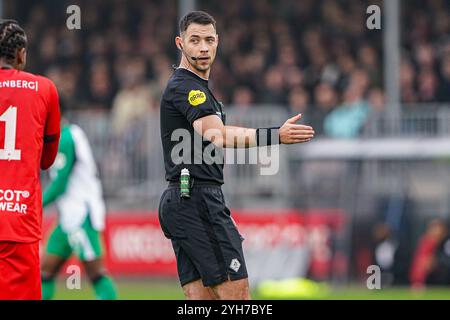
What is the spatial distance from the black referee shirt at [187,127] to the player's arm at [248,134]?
123 mm

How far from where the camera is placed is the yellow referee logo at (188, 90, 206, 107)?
8219mm

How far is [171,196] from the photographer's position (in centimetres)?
843

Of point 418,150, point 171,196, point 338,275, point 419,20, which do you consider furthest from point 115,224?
point 171,196

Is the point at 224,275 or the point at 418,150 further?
the point at 418,150

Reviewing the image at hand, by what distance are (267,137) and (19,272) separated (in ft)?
6.04

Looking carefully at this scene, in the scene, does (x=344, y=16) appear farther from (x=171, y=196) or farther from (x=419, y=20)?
(x=171, y=196)

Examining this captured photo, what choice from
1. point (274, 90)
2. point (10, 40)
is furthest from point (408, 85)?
point (10, 40)

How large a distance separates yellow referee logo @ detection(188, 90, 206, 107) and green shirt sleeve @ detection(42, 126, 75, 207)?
15.6 feet

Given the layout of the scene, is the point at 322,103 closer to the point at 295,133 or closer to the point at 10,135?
the point at 295,133

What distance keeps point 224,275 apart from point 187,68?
4.73 ft

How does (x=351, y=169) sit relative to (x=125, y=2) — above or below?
below

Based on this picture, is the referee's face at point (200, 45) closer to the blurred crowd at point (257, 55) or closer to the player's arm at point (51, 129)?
the player's arm at point (51, 129)

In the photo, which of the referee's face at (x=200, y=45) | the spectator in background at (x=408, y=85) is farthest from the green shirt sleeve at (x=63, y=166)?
the spectator in background at (x=408, y=85)
